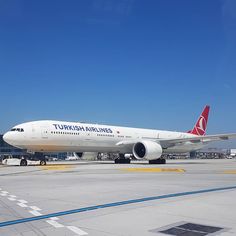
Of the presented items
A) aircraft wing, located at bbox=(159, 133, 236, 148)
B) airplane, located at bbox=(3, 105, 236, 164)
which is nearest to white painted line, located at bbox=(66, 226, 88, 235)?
airplane, located at bbox=(3, 105, 236, 164)

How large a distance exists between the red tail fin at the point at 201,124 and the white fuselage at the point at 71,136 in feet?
34.3

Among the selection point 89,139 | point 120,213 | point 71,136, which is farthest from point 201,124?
point 120,213

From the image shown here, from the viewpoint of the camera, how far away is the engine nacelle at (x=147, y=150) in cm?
3564

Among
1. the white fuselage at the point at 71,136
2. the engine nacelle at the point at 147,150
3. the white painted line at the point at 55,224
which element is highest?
the white fuselage at the point at 71,136

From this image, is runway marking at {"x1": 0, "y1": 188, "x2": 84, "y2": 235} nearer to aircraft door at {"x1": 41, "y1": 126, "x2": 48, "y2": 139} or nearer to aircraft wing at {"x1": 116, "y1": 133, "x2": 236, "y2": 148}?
aircraft door at {"x1": 41, "y1": 126, "x2": 48, "y2": 139}

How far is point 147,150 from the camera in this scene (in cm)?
3556

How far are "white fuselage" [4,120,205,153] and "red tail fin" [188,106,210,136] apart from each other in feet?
34.3

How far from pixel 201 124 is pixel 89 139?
74.4 ft

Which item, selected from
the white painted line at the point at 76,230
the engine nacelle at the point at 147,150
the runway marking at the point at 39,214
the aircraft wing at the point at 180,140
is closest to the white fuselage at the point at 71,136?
the aircraft wing at the point at 180,140

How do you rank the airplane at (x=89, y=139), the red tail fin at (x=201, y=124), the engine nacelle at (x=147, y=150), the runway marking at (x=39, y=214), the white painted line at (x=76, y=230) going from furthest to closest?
1. the red tail fin at (x=201, y=124)
2. the engine nacelle at (x=147, y=150)
3. the airplane at (x=89, y=139)
4. the runway marking at (x=39, y=214)
5. the white painted line at (x=76, y=230)

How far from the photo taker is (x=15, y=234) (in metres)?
5.75

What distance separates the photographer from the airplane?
32438mm

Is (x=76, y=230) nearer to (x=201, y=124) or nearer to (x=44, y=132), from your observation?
(x=44, y=132)

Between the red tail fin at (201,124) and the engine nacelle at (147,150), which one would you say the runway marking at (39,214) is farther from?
the red tail fin at (201,124)
